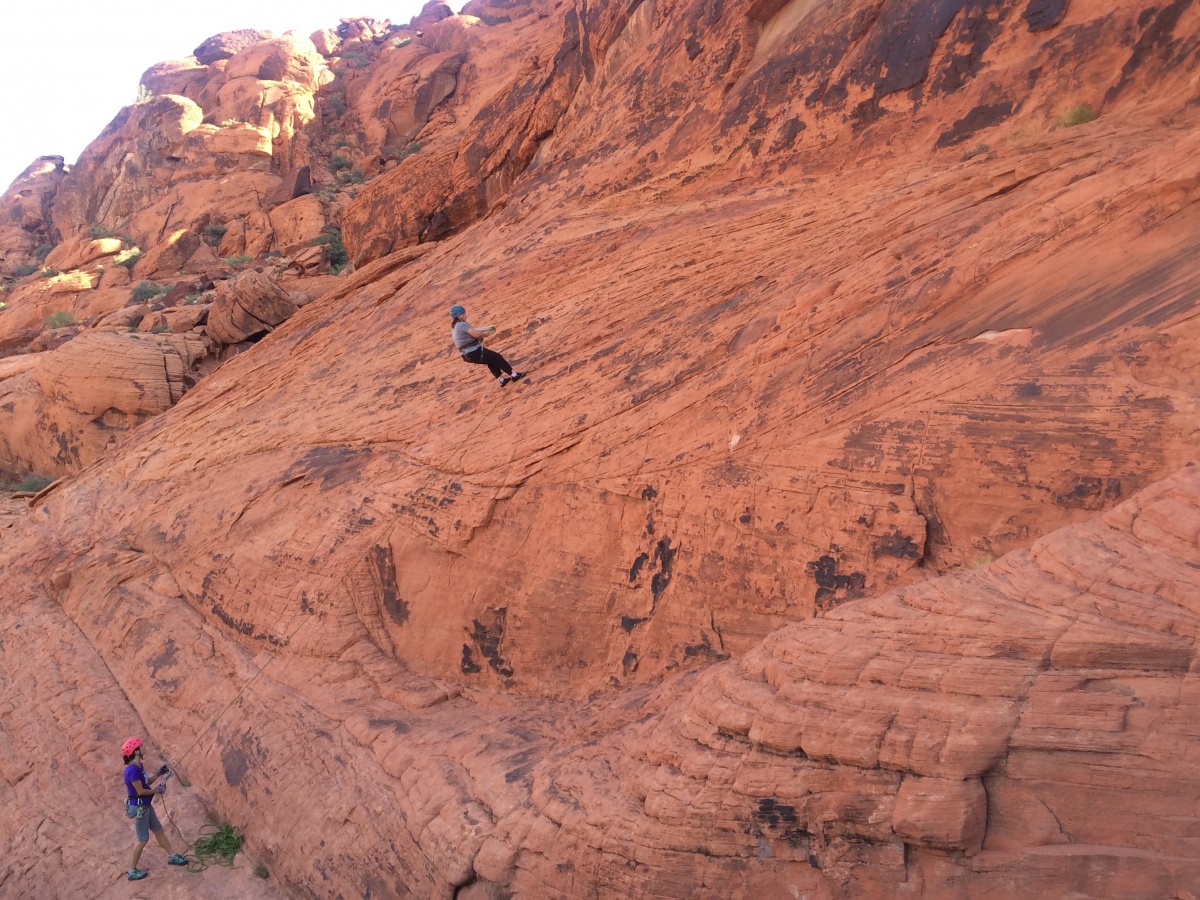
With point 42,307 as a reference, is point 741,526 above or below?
below

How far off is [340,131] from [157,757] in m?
36.3

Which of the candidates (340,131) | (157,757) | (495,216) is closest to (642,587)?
(157,757)

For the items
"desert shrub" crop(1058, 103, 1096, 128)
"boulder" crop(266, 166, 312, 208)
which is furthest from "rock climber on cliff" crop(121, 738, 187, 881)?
"boulder" crop(266, 166, 312, 208)

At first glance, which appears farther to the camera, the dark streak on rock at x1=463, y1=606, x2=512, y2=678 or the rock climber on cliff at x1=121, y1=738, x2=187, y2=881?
the dark streak on rock at x1=463, y1=606, x2=512, y2=678

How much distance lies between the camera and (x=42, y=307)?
29125 mm

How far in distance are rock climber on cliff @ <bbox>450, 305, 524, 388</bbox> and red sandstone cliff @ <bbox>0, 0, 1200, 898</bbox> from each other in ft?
0.64

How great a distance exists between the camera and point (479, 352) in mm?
9148

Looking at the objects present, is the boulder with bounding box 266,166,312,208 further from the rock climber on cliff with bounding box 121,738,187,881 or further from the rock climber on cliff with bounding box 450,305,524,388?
the rock climber on cliff with bounding box 121,738,187,881

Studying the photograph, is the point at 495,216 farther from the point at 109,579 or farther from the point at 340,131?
the point at 340,131

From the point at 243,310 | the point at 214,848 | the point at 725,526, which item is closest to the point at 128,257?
the point at 243,310

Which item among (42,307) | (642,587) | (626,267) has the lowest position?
(642,587)

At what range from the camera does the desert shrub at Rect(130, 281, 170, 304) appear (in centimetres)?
2842

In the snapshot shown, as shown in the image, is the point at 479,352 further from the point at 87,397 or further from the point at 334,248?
the point at 334,248

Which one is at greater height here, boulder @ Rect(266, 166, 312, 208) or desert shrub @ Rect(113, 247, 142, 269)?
boulder @ Rect(266, 166, 312, 208)
